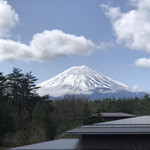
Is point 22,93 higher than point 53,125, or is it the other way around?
point 22,93

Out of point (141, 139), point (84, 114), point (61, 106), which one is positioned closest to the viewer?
point (141, 139)

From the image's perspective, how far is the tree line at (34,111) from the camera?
97.0 feet

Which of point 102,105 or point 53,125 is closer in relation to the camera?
point 53,125

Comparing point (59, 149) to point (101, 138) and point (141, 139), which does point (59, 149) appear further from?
point (141, 139)

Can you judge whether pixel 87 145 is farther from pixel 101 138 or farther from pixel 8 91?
pixel 8 91

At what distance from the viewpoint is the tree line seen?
2956 cm

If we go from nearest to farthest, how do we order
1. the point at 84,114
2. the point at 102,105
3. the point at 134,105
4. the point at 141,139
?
the point at 141,139 → the point at 84,114 → the point at 134,105 → the point at 102,105

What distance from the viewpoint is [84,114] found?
4259cm

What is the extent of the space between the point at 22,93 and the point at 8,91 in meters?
2.72

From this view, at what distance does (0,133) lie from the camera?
1264 inches

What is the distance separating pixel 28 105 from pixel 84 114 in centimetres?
1053

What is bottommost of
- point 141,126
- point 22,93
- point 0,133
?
point 0,133

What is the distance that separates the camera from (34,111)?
36.0 metres

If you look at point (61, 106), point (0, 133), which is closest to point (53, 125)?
point (0, 133)
